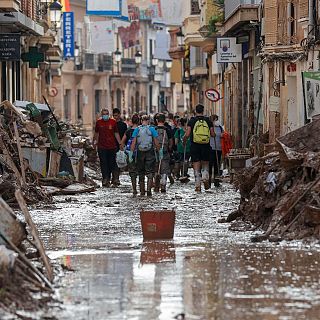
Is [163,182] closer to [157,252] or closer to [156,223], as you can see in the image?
[156,223]

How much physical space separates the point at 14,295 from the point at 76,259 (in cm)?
377

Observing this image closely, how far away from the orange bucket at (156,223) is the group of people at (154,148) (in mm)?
9350

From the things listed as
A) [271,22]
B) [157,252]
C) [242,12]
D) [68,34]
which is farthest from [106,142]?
[68,34]

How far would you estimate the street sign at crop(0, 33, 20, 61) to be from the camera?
3831 centimetres

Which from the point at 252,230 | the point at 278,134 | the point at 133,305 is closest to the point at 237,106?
the point at 278,134

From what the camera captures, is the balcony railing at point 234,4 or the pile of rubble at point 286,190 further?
the balcony railing at point 234,4

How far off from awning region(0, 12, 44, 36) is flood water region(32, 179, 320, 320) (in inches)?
723

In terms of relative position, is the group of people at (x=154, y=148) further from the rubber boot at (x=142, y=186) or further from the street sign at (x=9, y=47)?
the street sign at (x=9, y=47)

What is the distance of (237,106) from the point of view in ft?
151

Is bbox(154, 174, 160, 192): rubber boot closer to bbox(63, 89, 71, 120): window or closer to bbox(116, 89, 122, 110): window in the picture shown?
bbox(63, 89, 71, 120): window

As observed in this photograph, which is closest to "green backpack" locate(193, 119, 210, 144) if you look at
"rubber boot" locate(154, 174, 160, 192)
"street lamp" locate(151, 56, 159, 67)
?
"rubber boot" locate(154, 174, 160, 192)

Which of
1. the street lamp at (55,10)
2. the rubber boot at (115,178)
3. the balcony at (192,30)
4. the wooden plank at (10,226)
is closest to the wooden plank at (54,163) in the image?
the rubber boot at (115,178)

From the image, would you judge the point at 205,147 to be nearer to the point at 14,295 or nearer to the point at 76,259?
the point at 76,259

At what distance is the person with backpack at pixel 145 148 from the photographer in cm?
2575
